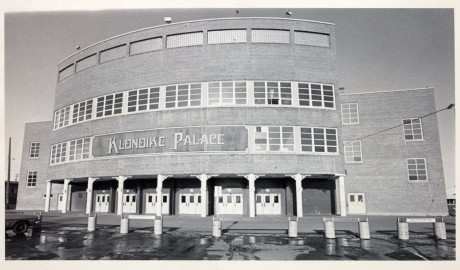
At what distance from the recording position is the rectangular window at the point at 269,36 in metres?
21.8

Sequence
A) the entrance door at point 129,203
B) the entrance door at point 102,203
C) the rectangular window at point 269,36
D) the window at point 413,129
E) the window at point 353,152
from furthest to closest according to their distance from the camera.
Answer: the entrance door at point 102,203
the entrance door at point 129,203
the window at point 353,152
the window at point 413,129
the rectangular window at point 269,36

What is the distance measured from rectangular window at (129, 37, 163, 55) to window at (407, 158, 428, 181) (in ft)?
64.2

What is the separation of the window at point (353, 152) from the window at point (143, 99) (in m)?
14.1

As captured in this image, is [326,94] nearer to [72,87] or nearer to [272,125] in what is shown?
[272,125]

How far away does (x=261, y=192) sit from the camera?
2278 centimetres

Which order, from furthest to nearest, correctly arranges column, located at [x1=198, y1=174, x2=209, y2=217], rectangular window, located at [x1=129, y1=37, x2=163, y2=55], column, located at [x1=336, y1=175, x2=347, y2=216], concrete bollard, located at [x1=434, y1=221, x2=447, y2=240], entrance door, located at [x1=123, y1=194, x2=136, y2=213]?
1. entrance door, located at [x1=123, y1=194, x2=136, y2=213]
2. rectangular window, located at [x1=129, y1=37, x2=163, y2=55]
3. column, located at [x1=198, y1=174, x2=209, y2=217]
4. column, located at [x1=336, y1=175, x2=347, y2=216]
5. concrete bollard, located at [x1=434, y1=221, x2=447, y2=240]

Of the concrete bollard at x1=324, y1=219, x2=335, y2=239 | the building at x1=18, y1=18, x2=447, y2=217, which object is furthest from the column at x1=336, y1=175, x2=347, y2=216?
the concrete bollard at x1=324, y1=219, x2=335, y2=239

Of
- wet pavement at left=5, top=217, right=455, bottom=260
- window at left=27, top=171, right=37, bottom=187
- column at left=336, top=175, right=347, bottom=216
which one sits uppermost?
window at left=27, top=171, right=37, bottom=187

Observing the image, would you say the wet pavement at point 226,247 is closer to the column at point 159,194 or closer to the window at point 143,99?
the column at point 159,194

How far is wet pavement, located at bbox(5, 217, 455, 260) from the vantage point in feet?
30.6

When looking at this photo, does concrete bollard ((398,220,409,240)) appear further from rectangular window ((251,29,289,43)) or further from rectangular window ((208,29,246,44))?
rectangular window ((208,29,246,44))

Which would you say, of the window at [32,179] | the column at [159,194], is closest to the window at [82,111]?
the column at [159,194]

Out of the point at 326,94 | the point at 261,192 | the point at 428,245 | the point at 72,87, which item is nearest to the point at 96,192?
the point at 72,87

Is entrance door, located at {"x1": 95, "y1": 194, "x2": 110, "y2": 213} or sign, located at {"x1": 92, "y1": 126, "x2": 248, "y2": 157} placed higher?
sign, located at {"x1": 92, "y1": 126, "x2": 248, "y2": 157}
